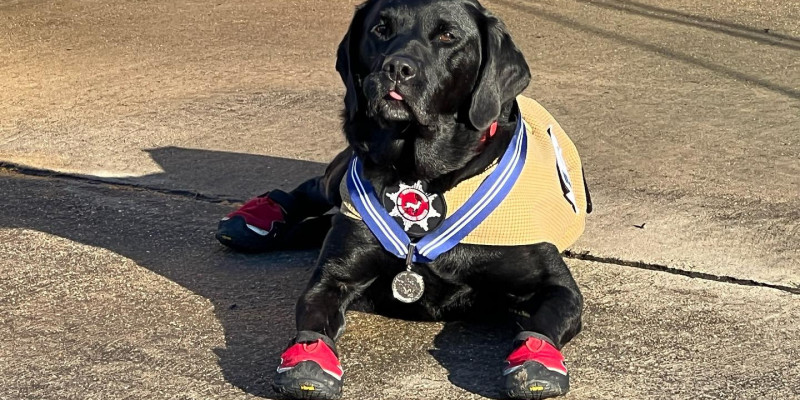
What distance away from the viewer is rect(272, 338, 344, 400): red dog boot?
3783 mm

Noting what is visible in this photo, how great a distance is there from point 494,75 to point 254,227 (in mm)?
1391

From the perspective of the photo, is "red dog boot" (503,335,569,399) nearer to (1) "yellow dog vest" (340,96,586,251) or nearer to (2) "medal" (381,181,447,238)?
(1) "yellow dog vest" (340,96,586,251)

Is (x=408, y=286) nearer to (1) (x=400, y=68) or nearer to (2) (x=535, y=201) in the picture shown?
(2) (x=535, y=201)

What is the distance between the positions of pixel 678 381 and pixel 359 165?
139 cm

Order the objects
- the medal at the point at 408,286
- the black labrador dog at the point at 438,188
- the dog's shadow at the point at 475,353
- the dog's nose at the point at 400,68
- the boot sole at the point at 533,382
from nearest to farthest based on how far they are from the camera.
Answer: the boot sole at the point at 533,382
the dog's shadow at the point at 475,353
the dog's nose at the point at 400,68
the black labrador dog at the point at 438,188
the medal at the point at 408,286

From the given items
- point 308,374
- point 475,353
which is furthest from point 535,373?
point 308,374

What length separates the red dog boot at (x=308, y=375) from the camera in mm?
3783

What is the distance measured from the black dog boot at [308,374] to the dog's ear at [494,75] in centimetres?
101

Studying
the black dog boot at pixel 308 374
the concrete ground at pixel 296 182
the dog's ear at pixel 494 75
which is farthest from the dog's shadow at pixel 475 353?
the dog's ear at pixel 494 75

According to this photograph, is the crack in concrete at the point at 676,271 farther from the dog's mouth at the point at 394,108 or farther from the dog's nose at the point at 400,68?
the dog's nose at the point at 400,68

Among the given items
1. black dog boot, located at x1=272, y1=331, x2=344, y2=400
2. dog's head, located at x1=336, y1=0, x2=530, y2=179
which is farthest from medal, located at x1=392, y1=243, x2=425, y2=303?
black dog boot, located at x1=272, y1=331, x2=344, y2=400

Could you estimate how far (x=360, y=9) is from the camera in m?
4.55

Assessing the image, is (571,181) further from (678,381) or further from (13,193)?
(13,193)

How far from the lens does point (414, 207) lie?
4336 mm
